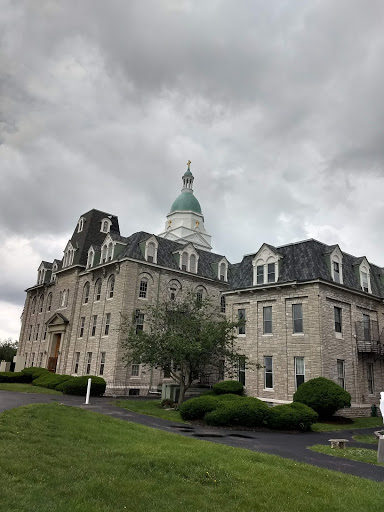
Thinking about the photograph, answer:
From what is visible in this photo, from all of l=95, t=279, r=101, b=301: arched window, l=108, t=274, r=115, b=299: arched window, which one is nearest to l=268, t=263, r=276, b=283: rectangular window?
l=108, t=274, r=115, b=299: arched window

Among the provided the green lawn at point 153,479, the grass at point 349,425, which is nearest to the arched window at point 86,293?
the grass at point 349,425

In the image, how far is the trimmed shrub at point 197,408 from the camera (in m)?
19.9

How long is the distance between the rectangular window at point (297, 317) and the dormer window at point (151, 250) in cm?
1580

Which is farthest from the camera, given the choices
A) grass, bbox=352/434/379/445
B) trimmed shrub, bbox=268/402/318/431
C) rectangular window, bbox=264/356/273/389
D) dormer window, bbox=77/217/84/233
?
dormer window, bbox=77/217/84/233

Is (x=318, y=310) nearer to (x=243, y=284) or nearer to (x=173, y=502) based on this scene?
(x=243, y=284)

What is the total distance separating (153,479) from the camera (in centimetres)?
802

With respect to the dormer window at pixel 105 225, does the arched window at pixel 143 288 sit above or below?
below

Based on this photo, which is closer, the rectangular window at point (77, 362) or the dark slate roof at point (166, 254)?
the dark slate roof at point (166, 254)

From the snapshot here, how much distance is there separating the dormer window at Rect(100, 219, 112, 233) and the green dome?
1605cm

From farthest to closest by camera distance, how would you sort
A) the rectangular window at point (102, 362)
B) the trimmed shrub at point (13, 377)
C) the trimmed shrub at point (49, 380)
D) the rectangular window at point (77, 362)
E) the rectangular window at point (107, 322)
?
the rectangular window at point (77, 362)
the trimmed shrub at point (13, 377)
the rectangular window at point (107, 322)
the rectangular window at point (102, 362)
the trimmed shrub at point (49, 380)

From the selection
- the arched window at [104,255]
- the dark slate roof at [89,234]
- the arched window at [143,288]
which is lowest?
the arched window at [143,288]

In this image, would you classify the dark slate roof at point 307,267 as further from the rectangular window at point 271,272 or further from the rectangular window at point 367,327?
the rectangular window at point 367,327

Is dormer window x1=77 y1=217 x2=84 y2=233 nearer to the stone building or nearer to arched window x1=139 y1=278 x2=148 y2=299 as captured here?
the stone building

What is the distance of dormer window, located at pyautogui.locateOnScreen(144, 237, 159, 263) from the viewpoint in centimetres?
3941
